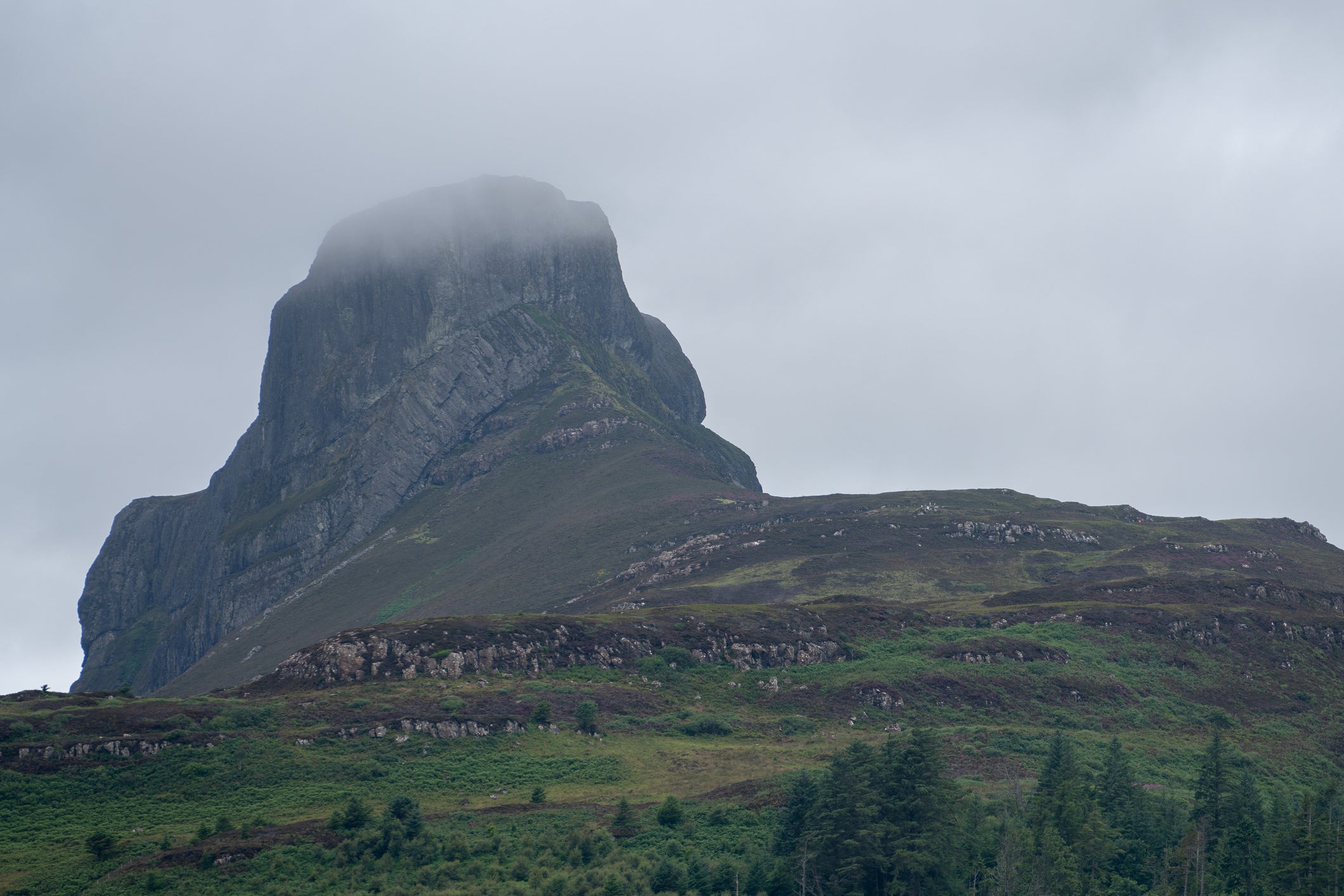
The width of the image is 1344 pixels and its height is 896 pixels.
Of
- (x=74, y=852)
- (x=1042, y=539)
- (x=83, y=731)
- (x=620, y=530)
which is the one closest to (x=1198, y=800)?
(x=74, y=852)

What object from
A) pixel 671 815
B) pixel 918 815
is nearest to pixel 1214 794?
pixel 918 815

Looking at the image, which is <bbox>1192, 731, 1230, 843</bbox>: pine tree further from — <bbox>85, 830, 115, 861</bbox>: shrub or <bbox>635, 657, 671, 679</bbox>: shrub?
<bbox>85, 830, 115, 861</bbox>: shrub

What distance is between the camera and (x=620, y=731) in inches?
3401

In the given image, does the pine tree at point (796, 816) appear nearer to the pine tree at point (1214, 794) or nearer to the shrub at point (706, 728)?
the pine tree at point (1214, 794)

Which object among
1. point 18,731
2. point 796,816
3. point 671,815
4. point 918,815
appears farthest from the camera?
point 18,731

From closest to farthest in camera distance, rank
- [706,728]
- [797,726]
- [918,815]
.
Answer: [918,815], [706,728], [797,726]

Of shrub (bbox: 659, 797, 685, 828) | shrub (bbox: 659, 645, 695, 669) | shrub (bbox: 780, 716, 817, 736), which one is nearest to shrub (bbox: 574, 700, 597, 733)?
shrub (bbox: 780, 716, 817, 736)

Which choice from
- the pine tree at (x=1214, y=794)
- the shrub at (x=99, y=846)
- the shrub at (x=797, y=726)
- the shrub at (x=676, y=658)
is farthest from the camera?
the shrub at (x=676, y=658)

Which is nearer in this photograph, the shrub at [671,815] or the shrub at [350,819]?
the shrub at [350,819]

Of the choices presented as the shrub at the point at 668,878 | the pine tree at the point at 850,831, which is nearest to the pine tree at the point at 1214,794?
the pine tree at the point at 850,831

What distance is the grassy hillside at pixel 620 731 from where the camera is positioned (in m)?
59.4

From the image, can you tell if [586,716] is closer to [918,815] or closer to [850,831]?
[850,831]

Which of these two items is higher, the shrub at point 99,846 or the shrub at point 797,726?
the shrub at point 797,726

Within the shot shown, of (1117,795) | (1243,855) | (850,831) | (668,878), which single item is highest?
(850,831)
